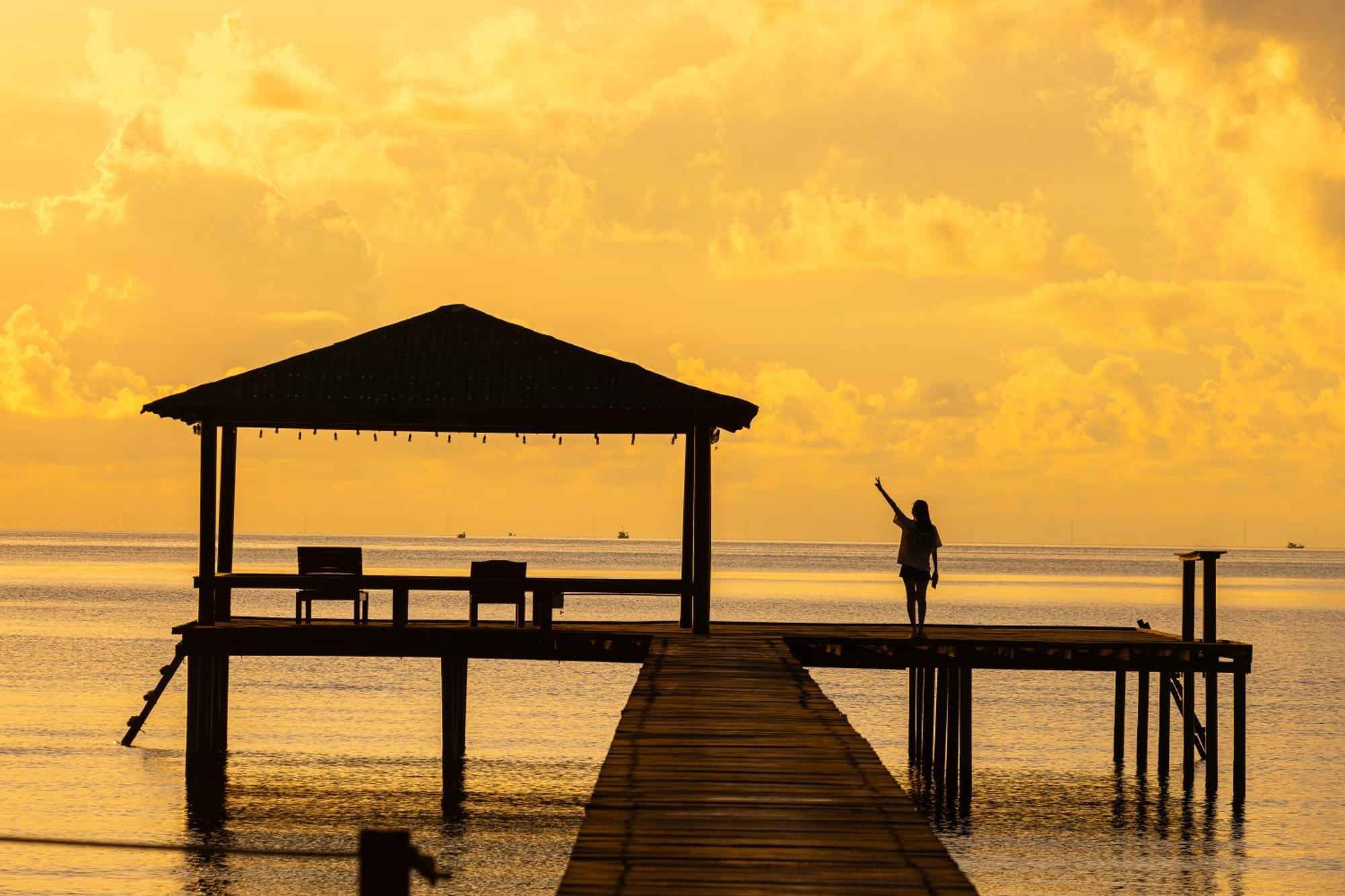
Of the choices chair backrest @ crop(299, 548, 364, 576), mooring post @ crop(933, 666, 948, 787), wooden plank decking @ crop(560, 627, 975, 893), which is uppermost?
chair backrest @ crop(299, 548, 364, 576)

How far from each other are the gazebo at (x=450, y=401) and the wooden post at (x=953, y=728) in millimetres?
3589

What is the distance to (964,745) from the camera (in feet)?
73.9

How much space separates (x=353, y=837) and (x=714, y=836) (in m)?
12.8

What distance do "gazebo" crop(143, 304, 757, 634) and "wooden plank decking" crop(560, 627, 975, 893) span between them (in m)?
6.67

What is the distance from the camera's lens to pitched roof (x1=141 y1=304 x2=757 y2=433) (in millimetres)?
20766

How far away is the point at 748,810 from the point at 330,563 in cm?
1339

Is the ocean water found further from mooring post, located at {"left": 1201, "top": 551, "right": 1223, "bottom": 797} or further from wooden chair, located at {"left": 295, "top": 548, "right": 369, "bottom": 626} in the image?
wooden chair, located at {"left": 295, "top": 548, "right": 369, "bottom": 626}

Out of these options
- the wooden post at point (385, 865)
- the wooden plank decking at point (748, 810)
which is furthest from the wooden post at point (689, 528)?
the wooden post at point (385, 865)

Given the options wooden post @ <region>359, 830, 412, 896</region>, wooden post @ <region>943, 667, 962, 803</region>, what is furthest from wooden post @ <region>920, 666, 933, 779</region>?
wooden post @ <region>359, 830, 412, 896</region>

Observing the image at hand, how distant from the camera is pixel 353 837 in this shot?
20.8 metres

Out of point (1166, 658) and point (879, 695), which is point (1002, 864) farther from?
point (879, 695)

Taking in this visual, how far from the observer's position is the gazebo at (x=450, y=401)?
2078cm

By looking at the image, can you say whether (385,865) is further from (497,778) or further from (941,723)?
(497,778)

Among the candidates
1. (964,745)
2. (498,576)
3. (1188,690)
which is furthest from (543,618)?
(1188,690)
